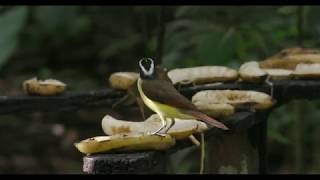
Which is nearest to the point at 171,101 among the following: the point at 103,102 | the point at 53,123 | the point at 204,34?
the point at 103,102

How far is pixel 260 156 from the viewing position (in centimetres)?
142

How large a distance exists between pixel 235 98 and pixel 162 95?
0.25m

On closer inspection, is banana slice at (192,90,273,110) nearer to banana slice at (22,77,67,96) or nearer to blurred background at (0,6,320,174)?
banana slice at (22,77,67,96)

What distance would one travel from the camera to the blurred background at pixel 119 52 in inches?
75.4

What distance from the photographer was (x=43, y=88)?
121 cm

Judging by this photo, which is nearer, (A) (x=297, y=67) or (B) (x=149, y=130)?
(B) (x=149, y=130)

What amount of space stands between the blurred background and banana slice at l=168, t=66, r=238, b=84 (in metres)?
0.40

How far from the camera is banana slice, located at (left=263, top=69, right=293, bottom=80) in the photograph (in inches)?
53.1

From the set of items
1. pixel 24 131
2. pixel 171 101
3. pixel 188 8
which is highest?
pixel 188 8

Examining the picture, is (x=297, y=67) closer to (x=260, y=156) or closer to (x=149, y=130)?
(x=260, y=156)

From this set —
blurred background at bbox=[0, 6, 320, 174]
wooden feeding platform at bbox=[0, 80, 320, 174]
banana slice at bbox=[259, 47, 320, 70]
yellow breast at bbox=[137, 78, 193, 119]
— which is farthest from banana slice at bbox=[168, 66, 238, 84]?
blurred background at bbox=[0, 6, 320, 174]

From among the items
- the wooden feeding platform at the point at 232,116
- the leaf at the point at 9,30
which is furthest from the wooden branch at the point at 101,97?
the leaf at the point at 9,30

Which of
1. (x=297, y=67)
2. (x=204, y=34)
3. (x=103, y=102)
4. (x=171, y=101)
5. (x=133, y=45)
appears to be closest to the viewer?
(x=171, y=101)

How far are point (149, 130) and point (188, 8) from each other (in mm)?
964
